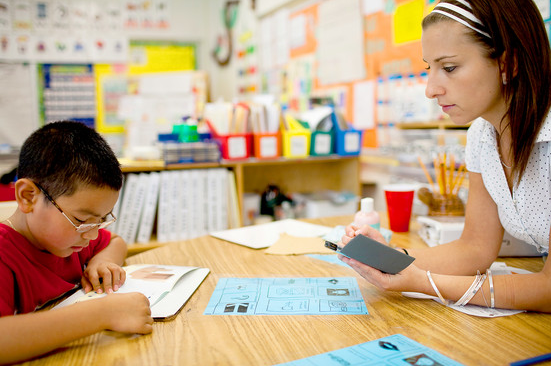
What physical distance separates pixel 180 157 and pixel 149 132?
1.66 metres

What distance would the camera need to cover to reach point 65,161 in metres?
0.87

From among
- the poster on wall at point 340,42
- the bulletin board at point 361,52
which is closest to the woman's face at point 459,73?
the bulletin board at point 361,52

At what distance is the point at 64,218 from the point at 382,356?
0.61 meters

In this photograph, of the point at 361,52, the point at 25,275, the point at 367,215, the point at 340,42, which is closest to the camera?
the point at 25,275

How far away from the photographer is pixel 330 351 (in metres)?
0.69

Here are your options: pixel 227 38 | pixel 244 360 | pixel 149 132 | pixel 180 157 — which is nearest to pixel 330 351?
pixel 244 360

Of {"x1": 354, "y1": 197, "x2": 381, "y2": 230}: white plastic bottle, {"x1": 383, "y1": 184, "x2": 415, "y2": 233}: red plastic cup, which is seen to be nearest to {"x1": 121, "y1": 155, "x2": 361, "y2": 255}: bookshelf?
{"x1": 383, "y1": 184, "x2": 415, "y2": 233}: red plastic cup

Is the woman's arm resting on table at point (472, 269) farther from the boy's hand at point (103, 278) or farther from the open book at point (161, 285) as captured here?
the boy's hand at point (103, 278)

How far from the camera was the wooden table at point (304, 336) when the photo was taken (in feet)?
2.23

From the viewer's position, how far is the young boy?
29.4 inches

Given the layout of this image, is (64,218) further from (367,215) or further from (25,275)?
(367,215)

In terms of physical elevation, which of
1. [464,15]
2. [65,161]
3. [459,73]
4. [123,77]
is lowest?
[65,161]

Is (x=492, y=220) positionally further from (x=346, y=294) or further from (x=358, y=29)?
(x=358, y=29)

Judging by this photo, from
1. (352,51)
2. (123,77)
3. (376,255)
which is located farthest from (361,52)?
(123,77)
